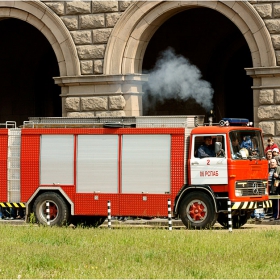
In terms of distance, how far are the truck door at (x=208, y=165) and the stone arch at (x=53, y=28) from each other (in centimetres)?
715

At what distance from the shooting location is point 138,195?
73.9 ft

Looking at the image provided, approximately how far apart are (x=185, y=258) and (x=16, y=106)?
71.9 ft

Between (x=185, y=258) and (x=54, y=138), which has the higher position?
(x=54, y=138)

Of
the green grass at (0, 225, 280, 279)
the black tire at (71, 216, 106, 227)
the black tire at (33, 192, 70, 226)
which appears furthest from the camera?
the black tire at (71, 216, 106, 227)

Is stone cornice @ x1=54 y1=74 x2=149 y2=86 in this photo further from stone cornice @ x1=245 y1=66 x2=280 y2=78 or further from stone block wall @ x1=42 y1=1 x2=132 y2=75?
stone cornice @ x1=245 y1=66 x2=280 y2=78

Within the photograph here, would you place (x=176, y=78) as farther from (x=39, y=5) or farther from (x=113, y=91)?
(x=39, y=5)

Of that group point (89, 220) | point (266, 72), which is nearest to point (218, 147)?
point (89, 220)

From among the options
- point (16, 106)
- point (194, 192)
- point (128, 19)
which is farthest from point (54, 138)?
point (16, 106)

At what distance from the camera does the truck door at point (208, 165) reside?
72.0 feet

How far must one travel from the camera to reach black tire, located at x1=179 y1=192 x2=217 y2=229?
2161cm

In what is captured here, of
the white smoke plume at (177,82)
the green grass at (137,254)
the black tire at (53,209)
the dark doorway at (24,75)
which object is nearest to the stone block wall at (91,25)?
the white smoke plume at (177,82)

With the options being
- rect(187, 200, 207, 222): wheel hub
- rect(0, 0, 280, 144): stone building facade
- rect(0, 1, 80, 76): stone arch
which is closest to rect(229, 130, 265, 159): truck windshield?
rect(187, 200, 207, 222): wheel hub

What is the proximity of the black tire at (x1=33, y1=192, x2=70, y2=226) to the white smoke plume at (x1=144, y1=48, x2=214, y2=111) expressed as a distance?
808 centimetres

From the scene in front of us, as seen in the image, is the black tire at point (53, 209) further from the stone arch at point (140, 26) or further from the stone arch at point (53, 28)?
the stone arch at point (53, 28)
